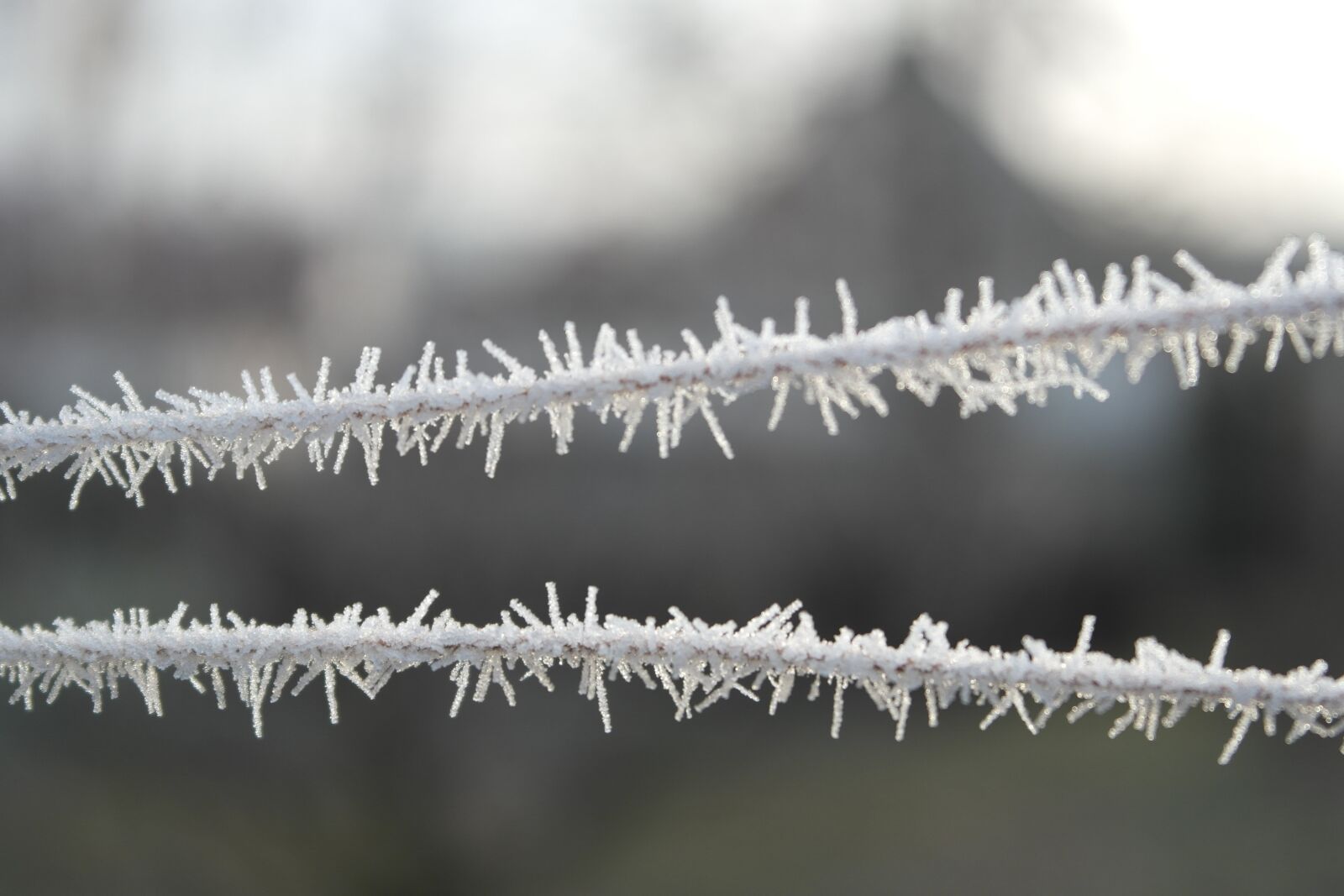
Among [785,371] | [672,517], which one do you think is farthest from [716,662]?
[672,517]

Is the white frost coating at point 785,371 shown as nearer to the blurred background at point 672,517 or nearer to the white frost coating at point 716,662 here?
the white frost coating at point 716,662

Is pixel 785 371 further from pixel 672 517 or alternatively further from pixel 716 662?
pixel 672 517

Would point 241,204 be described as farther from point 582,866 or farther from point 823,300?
point 823,300

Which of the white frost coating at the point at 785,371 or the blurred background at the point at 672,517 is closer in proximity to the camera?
the white frost coating at the point at 785,371

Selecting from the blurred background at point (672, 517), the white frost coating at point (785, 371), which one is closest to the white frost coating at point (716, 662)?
the white frost coating at point (785, 371)

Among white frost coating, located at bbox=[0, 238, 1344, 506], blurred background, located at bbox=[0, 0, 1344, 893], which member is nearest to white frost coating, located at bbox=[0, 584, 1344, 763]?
white frost coating, located at bbox=[0, 238, 1344, 506]

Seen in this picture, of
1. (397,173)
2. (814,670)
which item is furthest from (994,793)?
(814,670)

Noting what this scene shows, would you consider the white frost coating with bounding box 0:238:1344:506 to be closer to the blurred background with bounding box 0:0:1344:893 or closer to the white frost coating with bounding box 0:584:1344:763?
the white frost coating with bounding box 0:584:1344:763
